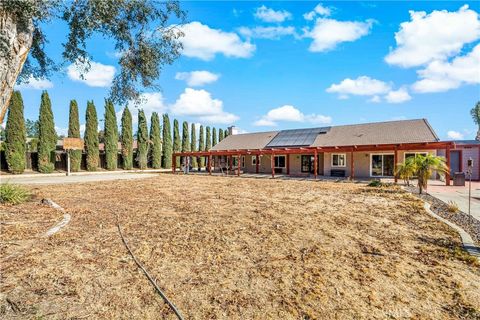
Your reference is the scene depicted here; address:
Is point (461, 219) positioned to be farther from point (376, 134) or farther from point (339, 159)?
point (376, 134)

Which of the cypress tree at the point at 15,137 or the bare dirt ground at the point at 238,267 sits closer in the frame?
the bare dirt ground at the point at 238,267

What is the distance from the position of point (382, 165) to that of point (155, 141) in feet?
93.8

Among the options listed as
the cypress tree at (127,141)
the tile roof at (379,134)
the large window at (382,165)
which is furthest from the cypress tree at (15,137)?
the large window at (382,165)

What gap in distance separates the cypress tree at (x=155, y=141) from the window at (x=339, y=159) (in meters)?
24.7

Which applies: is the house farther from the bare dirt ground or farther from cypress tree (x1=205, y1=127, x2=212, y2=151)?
cypress tree (x1=205, y1=127, x2=212, y2=151)

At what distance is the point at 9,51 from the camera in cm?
492

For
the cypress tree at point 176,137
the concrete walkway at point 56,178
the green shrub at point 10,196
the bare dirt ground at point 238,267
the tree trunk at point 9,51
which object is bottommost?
the bare dirt ground at point 238,267

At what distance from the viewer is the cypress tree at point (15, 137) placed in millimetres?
24797

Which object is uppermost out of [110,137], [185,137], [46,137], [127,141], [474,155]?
[185,137]

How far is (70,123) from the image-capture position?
1183 inches

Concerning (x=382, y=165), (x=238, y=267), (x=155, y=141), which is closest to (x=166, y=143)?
(x=155, y=141)

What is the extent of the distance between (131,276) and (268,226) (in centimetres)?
353

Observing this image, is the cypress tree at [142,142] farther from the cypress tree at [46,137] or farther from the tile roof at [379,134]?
the tile roof at [379,134]

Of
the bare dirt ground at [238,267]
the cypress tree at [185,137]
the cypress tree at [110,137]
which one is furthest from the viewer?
the cypress tree at [185,137]
